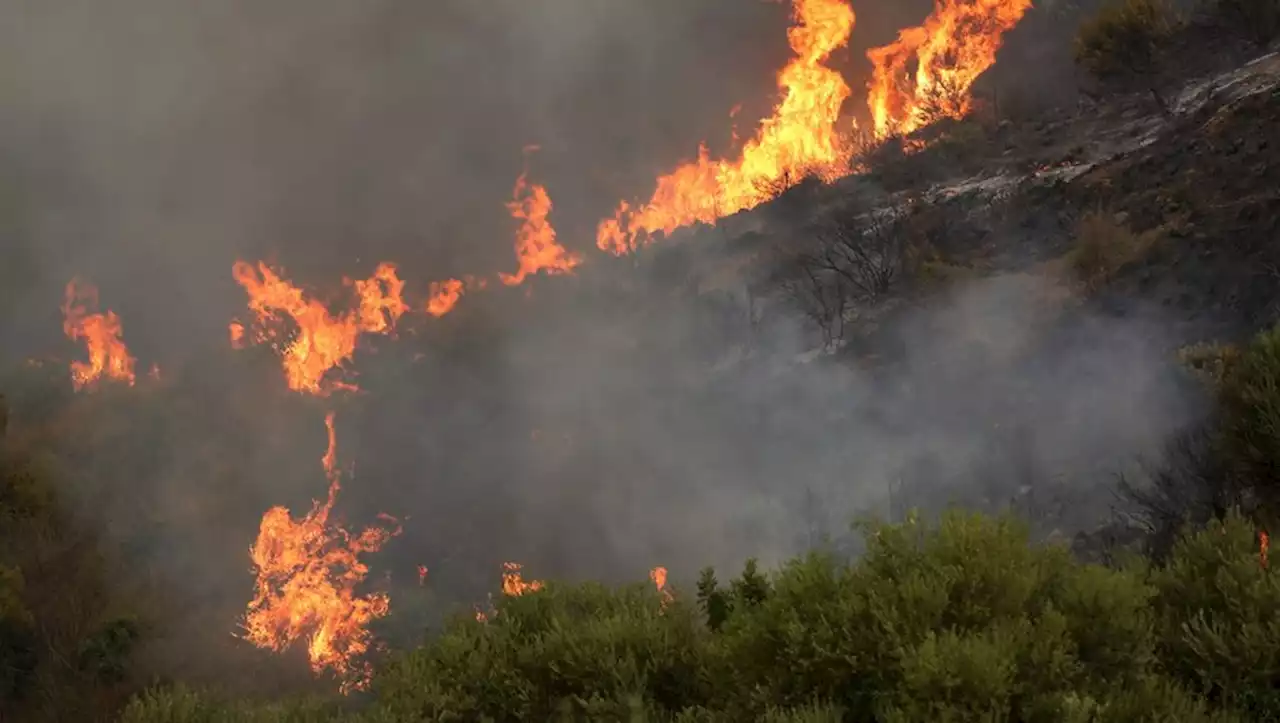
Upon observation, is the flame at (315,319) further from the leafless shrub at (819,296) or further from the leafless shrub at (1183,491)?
the leafless shrub at (1183,491)

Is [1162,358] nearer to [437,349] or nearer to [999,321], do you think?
[999,321]

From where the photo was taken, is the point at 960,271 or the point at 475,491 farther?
the point at 475,491

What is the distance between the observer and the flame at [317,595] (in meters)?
27.4

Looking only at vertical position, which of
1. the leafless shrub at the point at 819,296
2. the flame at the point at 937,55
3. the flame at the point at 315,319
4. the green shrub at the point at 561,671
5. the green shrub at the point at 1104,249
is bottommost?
the green shrub at the point at 561,671

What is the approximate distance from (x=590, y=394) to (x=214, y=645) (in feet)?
57.4

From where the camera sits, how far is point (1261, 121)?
2139 cm

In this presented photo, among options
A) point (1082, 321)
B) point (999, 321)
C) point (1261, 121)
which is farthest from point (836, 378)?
point (1261, 121)

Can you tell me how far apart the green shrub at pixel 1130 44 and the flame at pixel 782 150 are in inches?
546

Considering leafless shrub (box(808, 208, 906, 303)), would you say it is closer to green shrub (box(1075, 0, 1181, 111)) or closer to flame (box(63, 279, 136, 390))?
green shrub (box(1075, 0, 1181, 111))

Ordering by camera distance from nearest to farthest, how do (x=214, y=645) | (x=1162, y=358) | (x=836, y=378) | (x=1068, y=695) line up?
1. (x=1068, y=695)
2. (x=1162, y=358)
3. (x=836, y=378)
4. (x=214, y=645)

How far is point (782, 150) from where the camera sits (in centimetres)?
4681

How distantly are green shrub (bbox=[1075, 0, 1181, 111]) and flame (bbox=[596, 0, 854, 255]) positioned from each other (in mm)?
13869

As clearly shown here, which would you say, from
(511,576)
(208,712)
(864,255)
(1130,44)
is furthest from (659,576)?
(1130,44)

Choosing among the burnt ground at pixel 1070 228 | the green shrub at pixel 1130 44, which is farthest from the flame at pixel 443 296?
the green shrub at pixel 1130 44
